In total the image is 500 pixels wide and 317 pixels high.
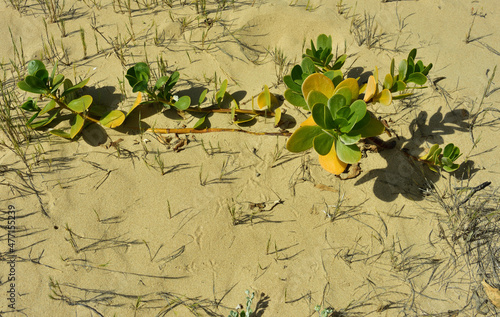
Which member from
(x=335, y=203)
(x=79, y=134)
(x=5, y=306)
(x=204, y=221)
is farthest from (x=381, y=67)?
(x=5, y=306)

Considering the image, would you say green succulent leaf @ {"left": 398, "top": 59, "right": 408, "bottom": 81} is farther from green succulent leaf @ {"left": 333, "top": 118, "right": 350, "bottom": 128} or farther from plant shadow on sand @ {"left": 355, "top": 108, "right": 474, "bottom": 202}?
green succulent leaf @ {"left": 333, "top": 118, "right": 350, "bottom": 128}

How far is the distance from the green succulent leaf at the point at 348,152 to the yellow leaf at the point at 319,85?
0.34 meters

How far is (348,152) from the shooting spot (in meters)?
2.16

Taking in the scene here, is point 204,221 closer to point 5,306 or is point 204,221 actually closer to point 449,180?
point 5,306

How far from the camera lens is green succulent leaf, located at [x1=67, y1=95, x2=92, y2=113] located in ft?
8.53

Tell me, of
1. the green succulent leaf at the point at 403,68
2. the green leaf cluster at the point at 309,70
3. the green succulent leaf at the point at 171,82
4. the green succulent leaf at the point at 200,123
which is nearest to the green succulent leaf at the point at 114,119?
the green succulent leaf at the point at 171,82

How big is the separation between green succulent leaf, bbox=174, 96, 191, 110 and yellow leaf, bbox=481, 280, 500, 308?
210 centimetres

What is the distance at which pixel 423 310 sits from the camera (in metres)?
2.06

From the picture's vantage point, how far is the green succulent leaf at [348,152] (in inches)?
83.3

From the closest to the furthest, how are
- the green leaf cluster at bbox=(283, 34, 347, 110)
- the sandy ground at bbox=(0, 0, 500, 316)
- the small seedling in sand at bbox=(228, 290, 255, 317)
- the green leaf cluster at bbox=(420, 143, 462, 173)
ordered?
the small seedling in sand at bbox=(228, 290, 255, 317), the sandy ground at bbox=(0, 0, 500, 316), the green leaf cluster at bbox=(420, 143, 462, 173), the green leaf cluster at bbox=(283, 34, 347, 110)

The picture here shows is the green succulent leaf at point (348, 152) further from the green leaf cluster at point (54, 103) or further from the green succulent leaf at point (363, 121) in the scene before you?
the green leaf cluster at point (54, 103)

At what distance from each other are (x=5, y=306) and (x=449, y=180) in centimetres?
270

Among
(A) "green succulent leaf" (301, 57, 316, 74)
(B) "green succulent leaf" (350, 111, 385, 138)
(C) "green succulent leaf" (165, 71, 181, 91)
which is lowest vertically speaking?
(B) "green succulent leaf" (350, 111, 385, 138)

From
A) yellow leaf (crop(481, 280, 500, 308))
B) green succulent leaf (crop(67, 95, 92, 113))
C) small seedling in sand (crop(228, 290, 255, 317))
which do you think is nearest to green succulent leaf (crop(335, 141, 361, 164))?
small seedling in sand (crop(228, 290, 255, 317))
